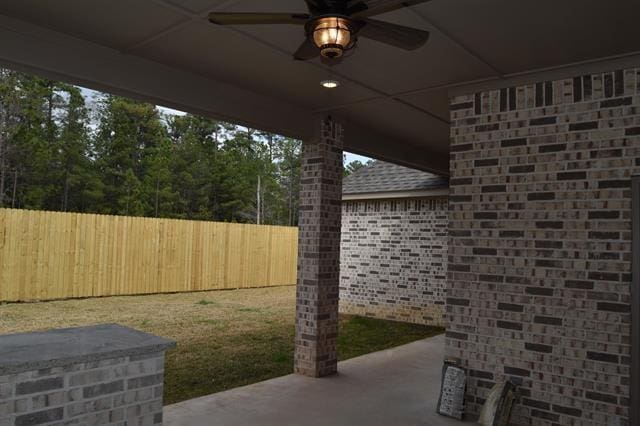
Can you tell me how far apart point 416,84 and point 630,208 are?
213 centimetres

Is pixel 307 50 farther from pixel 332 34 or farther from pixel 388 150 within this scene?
pixel 388 150

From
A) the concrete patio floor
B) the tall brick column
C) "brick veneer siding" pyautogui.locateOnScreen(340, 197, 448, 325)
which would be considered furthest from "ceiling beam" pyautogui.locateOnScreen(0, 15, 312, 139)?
"brick veneer siding" pyautogui.locateOnScreen(340, 197, 448, 325)

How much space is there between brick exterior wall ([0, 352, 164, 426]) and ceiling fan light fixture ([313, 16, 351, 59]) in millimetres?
2120

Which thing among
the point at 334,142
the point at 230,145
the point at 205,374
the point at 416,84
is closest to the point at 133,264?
the point at 205,374

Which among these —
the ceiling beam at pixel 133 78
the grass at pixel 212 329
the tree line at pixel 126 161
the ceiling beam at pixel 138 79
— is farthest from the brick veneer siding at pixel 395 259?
the tree line at pixel 126 161

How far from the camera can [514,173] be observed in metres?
4.43

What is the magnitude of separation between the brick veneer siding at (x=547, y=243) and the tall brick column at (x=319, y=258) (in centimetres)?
162

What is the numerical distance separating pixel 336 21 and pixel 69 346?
92.4 inches

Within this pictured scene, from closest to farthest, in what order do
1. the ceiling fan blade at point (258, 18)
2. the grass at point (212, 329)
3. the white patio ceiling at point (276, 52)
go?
the ceiling fan blade at point (258, 18)
the white patio ceiling at point (276, 52)
the grass at point (212, 329)

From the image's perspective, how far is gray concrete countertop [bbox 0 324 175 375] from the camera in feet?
8.47

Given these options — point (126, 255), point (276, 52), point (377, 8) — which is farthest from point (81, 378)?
point (126, 255)

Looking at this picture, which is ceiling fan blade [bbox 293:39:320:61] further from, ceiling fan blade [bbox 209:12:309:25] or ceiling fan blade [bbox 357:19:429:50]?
ceiling fan blade [bbox 357:19:429:50]

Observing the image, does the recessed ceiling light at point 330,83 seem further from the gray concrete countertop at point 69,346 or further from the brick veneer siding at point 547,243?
the gray concrete countertop at point 69,346

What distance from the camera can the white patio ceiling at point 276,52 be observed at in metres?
3.26
